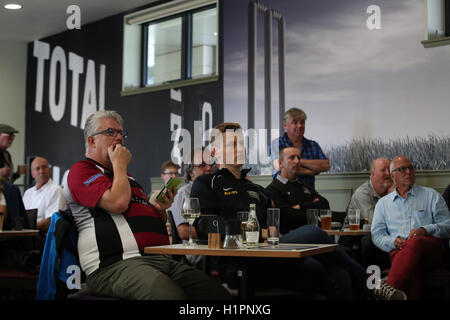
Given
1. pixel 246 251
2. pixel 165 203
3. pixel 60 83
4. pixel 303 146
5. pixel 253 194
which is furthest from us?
pixel 60 83

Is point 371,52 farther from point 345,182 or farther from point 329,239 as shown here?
point 329,239

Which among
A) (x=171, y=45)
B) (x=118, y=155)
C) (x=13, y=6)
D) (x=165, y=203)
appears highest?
(x=13, y=6)

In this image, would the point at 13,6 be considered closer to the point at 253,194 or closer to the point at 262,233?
the point at 253,194

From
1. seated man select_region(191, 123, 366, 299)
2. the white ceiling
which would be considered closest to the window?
the white ceiling

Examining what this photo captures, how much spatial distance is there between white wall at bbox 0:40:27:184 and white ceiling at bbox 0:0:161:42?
346 mm

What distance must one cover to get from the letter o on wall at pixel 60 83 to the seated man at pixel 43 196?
317 centimetres

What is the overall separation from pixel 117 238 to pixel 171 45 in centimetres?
561

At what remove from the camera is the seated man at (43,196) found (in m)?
5.41

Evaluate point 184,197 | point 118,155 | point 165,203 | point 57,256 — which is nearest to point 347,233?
point 184,197

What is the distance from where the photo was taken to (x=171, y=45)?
24.6 ft

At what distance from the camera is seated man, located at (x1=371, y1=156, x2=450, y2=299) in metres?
3.40

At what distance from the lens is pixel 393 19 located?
5484 millimetres

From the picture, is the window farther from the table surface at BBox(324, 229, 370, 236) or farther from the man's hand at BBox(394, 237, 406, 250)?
the man's hand at BBox(394, 237, 406, 250)
